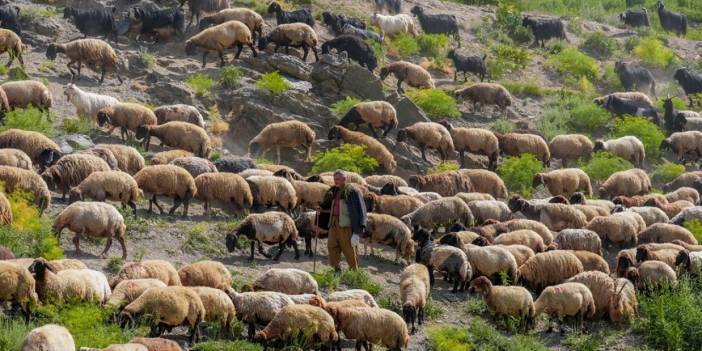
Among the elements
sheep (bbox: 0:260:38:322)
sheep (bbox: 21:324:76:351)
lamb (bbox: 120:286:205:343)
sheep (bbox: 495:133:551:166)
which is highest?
sheep (bbox: 21:324:76:351)

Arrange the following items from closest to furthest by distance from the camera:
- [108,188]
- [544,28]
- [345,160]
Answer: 1. [108,188]
2. [345,160]
3. [544,28]

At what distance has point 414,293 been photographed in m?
15.9

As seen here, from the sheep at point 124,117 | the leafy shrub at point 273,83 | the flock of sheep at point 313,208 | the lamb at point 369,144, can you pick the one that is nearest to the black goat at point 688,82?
the flock of sheep at point 313,208

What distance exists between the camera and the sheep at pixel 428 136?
90.7ft

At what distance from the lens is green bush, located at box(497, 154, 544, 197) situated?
87.8ft

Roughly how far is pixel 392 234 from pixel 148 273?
5519mm

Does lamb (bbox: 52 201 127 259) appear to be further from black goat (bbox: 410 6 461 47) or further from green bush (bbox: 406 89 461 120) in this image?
black goat (bbox: 410 6 461 47)

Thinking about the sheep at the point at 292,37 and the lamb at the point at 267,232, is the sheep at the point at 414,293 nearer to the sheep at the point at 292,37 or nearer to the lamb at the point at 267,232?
the lamb at the point at 267,232

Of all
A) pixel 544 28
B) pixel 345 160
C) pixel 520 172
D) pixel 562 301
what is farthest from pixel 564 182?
pixel 544 28

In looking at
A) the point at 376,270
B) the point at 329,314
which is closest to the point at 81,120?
the point at 376,270

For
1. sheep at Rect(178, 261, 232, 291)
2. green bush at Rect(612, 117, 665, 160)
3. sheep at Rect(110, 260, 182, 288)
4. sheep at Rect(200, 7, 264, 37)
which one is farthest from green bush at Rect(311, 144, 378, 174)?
sheep at Rect(110, 260, 182, 288)

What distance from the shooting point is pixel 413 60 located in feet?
116

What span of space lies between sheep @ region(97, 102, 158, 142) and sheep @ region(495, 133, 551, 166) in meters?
9.24

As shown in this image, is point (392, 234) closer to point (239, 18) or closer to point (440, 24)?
point (239, 18)
